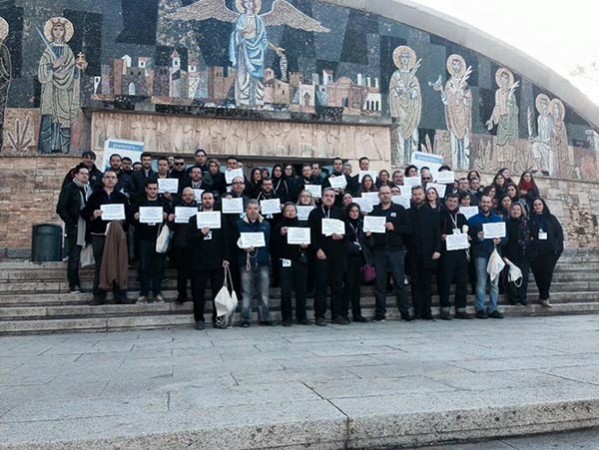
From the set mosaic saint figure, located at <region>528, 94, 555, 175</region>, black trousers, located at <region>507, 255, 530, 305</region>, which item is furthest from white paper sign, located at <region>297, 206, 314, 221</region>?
mosaic saint figure, located at <region>528, 94, 555, 175</region>

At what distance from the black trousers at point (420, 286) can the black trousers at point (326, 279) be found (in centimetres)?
132

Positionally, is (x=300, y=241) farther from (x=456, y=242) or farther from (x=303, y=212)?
(x=456, y=242)

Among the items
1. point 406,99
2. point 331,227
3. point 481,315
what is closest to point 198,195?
point 331,227

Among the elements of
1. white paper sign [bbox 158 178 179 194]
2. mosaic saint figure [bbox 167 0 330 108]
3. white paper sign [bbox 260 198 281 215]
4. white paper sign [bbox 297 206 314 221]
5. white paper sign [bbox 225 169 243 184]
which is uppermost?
mosaic saint figure [bbox 167 0 330 108]

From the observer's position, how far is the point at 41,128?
44.2ft

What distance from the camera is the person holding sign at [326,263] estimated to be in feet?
24.7

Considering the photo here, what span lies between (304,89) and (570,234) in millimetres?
11002

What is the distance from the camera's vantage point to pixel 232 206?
7.80m

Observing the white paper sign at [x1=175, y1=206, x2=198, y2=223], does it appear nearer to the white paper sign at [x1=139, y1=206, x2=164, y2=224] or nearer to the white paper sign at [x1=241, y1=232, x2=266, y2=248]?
the white paper sign at [x1=139, y1=206, x2=164, y2=224]

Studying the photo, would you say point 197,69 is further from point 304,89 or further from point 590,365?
point 590,365

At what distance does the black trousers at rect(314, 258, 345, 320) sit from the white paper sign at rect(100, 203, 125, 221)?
3.08 m

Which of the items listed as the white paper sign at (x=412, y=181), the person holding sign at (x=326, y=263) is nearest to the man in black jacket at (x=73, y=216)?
the person holding sign at (x=326, y=263)

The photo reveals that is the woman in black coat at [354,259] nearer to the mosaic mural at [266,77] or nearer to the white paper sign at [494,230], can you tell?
the white paper sign at [494,230]

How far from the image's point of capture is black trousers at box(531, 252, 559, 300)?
901cm
